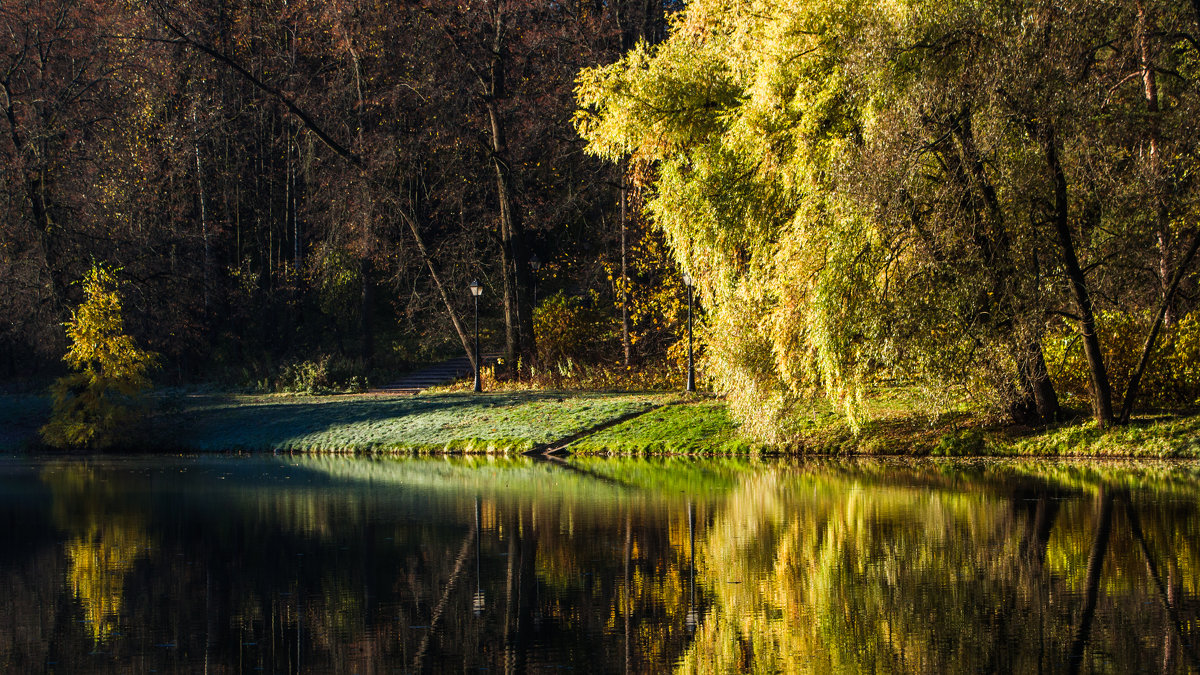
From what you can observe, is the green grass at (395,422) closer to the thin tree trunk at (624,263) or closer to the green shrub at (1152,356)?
the thin tree trunk at (624,263)

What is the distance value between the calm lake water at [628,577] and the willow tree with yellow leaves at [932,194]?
8.38ft

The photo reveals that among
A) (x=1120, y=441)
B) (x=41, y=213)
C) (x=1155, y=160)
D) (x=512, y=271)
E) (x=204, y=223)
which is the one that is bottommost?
(x=1120, y=441)

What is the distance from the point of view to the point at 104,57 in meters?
39.8

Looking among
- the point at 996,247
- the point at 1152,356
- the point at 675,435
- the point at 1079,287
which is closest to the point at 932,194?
the point at 996,247

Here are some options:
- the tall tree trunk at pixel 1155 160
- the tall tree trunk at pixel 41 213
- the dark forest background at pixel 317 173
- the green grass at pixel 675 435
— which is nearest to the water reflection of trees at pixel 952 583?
the tall tree trunk at pixel 1155 160

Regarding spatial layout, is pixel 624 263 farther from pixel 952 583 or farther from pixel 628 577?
pixel 952 583

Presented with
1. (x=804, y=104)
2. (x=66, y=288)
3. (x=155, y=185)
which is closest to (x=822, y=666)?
(x=804, y=104)

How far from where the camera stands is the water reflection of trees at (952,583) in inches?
280

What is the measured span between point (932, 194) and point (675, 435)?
8.81 meters

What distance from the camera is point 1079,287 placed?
19016mm

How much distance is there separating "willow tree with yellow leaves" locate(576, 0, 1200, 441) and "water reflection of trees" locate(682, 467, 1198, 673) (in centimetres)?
423

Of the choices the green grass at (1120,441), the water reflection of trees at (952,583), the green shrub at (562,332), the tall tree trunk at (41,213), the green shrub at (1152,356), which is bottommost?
the water reflection of trees at (952,583)

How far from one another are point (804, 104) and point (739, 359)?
4.66 metres

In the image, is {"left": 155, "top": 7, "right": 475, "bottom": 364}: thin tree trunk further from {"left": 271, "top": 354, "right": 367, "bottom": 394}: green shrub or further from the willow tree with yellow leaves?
the willow tree with yellow leaves
